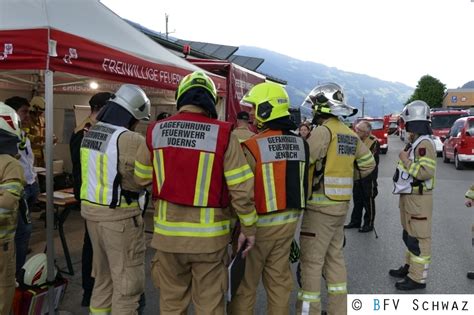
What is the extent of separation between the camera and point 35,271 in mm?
3365

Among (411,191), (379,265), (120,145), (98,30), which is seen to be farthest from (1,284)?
(379,265)

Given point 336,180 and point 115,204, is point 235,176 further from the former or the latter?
point 336,180

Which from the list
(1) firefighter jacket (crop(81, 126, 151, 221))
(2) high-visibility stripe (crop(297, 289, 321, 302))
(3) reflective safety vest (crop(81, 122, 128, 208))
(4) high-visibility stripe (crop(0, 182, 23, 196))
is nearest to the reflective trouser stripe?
(1) firefighter jacket (crop(81, 126, 151, 221))

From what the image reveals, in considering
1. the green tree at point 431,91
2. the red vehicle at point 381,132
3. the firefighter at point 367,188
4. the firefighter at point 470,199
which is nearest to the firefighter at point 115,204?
the firefighter at point 470,199

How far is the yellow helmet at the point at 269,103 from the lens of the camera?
9.93 ft

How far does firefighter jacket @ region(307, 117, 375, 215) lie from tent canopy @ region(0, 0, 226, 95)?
1.93m

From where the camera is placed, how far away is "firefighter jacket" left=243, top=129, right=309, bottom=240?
2.96 metres

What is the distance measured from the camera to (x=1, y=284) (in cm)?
288

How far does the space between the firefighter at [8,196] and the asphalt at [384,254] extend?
999mm

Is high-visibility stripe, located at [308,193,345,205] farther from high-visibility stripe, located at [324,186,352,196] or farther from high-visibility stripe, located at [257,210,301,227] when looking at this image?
high-visibility stripe, located at [257,210,301,227]

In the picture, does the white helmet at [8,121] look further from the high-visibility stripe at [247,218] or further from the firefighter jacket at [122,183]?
the high-visibility stripe at [247,218]

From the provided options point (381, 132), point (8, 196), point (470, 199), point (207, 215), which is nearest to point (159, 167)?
point (207, 215)

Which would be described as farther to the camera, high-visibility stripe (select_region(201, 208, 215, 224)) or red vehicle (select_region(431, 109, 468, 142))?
red vehicle (select_region(431, 109, 468, 142))

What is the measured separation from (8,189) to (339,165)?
7.99ft
